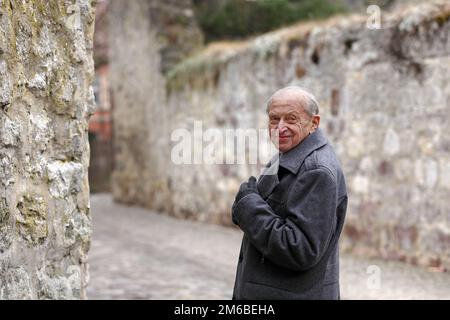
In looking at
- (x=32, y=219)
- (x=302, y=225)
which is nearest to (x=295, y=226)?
(x=302, y=225)

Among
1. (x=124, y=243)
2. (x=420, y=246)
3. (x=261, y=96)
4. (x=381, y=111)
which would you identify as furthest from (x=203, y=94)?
(x=420, y=246)

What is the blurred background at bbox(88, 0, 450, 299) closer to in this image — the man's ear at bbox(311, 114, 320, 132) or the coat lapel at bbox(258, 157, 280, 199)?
the coat lapel at bbox(258, 157, 280, 199)

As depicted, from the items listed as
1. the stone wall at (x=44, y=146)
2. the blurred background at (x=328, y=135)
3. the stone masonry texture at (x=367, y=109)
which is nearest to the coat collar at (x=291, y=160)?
the stone wall at (x=44, y=146)

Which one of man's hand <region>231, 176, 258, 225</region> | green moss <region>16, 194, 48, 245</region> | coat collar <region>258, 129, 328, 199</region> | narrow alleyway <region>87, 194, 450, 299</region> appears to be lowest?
narrow alleyway <region>87, 194, 450, 299</region>

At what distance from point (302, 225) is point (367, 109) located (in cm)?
491

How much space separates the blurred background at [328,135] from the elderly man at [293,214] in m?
3.07

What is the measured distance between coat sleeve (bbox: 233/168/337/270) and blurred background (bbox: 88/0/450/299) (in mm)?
3191

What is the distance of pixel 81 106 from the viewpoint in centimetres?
314

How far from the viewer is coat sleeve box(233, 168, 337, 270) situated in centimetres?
226

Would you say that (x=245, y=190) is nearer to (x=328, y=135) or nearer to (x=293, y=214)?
(x=293, y=214)

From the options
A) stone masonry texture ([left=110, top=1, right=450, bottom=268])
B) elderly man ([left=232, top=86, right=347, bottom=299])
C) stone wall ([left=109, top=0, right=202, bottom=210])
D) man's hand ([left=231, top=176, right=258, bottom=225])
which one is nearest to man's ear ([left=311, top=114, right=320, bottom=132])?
elderly man ([left=232, top=86, right=347, bottom=299])

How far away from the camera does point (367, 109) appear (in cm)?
697

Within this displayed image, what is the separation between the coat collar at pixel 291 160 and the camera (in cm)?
240

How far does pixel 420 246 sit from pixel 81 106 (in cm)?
416
